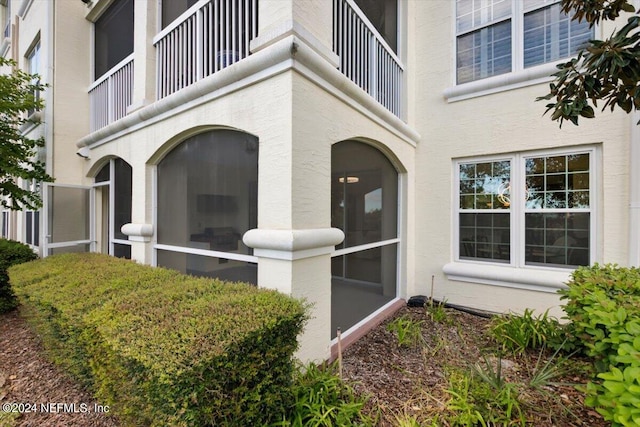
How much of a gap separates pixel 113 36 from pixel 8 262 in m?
Answer: 5.84

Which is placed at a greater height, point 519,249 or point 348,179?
point 348,179

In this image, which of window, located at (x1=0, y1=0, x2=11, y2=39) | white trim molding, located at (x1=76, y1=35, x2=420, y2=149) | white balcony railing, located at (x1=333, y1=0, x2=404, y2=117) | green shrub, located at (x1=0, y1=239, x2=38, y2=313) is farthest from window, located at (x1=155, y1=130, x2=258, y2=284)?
window, located at (x1=0, y1=0, x2=11, y2=39)

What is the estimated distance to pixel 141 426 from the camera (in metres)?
2.12

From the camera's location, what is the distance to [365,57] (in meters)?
4.80

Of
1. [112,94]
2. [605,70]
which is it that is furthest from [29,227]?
[605,70]

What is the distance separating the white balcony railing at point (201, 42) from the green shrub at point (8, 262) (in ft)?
16.6

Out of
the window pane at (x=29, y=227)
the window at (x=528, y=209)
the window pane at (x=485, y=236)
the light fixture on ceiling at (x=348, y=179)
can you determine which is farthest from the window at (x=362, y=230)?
the window pane at (x=29, y=227)

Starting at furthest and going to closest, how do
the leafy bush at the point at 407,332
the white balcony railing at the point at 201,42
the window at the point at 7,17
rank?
the window at the point at 7,17, the leafy bush at the point at 407,332, the white balcony railing at the point at 201,42

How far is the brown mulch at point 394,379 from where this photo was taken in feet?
9.12

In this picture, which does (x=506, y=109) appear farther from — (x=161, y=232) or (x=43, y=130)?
(x=43, y=130)

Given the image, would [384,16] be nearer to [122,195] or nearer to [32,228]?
[122,195]

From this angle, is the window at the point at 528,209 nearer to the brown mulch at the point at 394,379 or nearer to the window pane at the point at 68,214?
the brown mulch at the point at 394,379

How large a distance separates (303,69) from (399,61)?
12.0ft

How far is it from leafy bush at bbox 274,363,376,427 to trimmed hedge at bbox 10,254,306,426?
→ 0.54 feet
